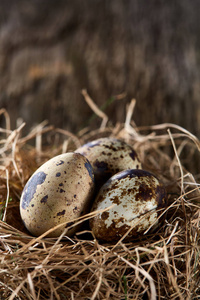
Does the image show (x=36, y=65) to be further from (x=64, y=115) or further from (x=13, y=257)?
(x=13, y=257)

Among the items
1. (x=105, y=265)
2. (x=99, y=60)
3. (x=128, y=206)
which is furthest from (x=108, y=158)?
(x=99, y=60)

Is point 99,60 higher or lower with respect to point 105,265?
higher

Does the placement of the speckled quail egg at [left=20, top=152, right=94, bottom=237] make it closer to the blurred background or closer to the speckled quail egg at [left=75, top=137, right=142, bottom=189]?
the speckled quail egg at [left=75, top=137, right=142, bottom=189]

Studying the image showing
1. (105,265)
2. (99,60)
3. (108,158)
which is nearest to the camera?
(105,265)

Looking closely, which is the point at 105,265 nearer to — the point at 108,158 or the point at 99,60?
the point at 108,158

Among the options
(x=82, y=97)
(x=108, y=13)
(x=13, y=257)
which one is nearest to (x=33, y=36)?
(x=108, y=13)
